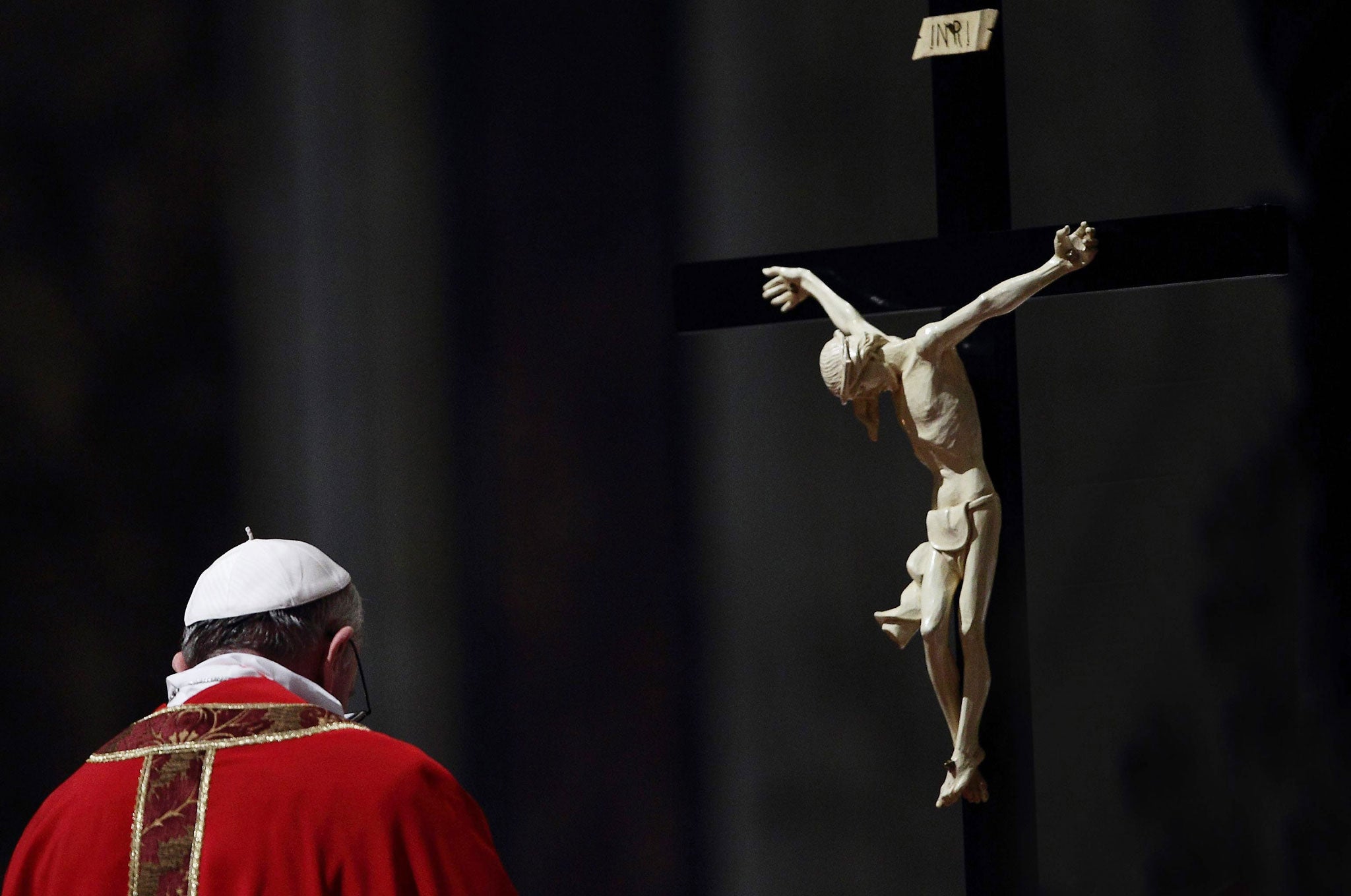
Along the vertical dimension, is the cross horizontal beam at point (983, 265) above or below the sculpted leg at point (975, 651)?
above

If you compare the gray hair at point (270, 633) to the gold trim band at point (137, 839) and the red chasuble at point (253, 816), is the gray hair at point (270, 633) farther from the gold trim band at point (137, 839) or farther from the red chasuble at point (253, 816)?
the gold trim band at point (137, 839)

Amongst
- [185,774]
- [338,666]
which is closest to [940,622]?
[338,666]

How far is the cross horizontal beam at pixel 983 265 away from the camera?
2.91 meters

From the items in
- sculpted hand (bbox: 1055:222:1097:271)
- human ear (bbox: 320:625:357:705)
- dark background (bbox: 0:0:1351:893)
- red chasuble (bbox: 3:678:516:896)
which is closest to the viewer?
red chasuble (bbox: 3:678:516:896)

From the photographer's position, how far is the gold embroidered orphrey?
2.10 m

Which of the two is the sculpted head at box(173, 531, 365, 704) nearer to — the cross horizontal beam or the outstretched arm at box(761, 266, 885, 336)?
the outstretched arm at box(761, 266, 885, 336)

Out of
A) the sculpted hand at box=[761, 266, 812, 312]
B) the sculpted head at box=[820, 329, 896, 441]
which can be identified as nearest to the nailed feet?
the sculpted head at box=[820, 329, 896, 441]

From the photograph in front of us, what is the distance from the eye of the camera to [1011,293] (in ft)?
9.57

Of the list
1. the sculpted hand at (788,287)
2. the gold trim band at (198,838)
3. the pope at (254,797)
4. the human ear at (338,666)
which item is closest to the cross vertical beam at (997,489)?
the sculpted hand at (788,287)

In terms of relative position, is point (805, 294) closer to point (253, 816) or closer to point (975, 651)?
point (975, 651)

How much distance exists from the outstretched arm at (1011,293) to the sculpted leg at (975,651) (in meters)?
0.32

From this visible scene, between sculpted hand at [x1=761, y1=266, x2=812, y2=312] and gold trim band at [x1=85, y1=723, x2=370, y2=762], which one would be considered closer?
gold trim band at [x1=85, y1=723, x2=370, y2=762]

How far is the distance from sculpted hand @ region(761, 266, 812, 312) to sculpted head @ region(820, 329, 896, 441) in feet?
0.58

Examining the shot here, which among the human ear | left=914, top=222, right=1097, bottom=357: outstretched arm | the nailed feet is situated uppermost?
left=914, top=222, right=1097, bottom=357: outstretched arm
